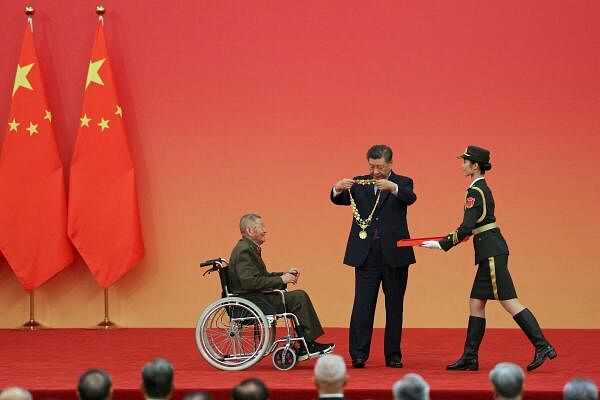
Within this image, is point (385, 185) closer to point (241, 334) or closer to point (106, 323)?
point (241, 334)

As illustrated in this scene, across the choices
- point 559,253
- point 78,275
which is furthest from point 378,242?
point 78,275

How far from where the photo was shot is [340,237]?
326 inches

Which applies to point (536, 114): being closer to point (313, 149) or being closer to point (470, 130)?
point (470, 130)

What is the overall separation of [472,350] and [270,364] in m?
1.11

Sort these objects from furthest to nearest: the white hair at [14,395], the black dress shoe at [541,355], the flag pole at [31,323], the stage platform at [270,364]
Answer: the flag pole at [31,323]
the black dress shoe at [541,355]
the stage platform at [270,364]
the white hair at [14,395]

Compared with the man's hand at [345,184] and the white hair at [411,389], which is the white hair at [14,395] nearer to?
the white hair at [411,389]

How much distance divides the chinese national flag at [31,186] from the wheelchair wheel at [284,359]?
2.92m

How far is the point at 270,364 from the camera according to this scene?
6105mm

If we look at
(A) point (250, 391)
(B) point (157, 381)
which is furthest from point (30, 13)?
(A) point (250, 391)

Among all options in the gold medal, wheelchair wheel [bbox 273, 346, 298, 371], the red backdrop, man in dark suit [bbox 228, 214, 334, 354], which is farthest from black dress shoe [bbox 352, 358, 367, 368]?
the red backdrop

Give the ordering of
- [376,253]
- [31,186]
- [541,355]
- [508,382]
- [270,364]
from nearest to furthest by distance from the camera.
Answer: [508,382] < [541,355] < [376,253] < [270,364] < [31,186]

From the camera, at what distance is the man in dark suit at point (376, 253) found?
5.93 m

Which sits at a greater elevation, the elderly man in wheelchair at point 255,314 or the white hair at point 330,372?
the elderly man in wheelchair at point 255,314

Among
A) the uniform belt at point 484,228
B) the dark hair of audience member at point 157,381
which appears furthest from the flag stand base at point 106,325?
the dark hair of audience member at point 157,381
